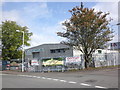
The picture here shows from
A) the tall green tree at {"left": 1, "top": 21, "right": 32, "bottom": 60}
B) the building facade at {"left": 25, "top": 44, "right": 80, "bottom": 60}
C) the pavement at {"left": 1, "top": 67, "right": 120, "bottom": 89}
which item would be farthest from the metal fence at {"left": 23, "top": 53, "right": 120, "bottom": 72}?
the building facade at {"left": 25, "top": 44, "right": 80, "bottom": 60}

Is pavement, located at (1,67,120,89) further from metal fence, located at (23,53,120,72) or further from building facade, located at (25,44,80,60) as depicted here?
building facade, located at (25,44,80,60)

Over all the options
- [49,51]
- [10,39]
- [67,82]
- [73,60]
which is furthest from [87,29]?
[49,51]

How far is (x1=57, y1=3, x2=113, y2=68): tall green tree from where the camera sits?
2294 centimetres

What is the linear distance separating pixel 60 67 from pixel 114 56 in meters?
9.60

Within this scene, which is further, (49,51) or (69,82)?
(49,51)

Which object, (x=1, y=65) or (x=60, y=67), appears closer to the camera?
(x=60, y=67)

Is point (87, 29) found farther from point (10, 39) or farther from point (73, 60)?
point (10, 39)

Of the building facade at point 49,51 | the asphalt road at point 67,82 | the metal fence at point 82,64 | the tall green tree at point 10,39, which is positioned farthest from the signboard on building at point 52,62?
the building facade at point 49,51

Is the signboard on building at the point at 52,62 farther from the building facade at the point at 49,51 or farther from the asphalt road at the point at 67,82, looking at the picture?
the building facade at the point at 49,51

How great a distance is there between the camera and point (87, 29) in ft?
75.9

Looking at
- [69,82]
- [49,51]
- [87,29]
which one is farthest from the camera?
[49,51]

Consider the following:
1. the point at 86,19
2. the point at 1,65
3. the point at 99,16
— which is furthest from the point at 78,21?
the point at 1,65

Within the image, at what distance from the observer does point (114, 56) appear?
2780 centimetres

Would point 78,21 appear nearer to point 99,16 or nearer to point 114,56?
point 99,16
